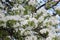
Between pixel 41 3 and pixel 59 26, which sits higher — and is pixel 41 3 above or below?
above

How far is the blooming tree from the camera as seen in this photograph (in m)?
2.15

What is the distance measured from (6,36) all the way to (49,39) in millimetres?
527

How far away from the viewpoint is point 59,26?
228cm

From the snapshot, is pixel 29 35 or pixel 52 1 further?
pixel 52 1

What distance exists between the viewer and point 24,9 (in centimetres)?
225

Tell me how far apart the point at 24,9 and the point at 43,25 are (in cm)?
28

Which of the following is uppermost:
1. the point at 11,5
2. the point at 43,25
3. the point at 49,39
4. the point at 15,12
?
the point at 11,5

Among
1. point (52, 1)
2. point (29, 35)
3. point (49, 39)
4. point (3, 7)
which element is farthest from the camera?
point (52, 1)

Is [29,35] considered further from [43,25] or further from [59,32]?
[59,32]

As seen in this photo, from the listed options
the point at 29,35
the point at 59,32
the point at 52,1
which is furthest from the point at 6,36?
the point at 52,1

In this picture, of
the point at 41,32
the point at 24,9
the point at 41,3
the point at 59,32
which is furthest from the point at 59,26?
the point at 41,3

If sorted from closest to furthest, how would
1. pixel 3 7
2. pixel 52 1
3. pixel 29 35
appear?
pixel 29 35 → pixel 3 7 → pixel 52 1

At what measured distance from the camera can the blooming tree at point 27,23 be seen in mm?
2152

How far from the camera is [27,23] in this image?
2.11m
